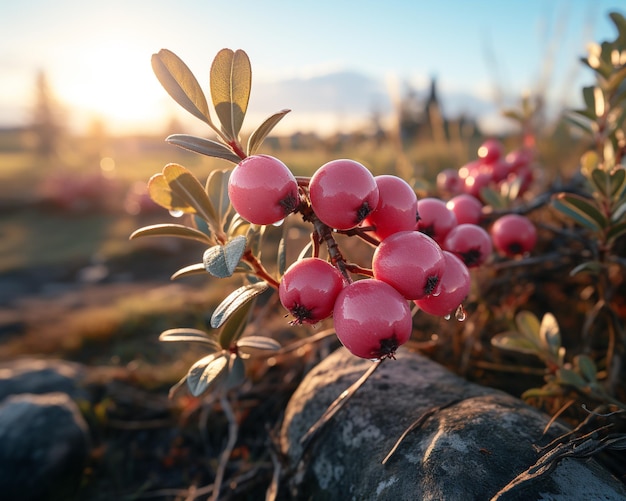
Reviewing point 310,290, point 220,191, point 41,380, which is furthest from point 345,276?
point 41,380

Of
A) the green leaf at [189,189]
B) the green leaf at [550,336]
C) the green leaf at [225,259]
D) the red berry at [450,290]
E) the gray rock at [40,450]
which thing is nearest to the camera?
the green leaf at [225,259]

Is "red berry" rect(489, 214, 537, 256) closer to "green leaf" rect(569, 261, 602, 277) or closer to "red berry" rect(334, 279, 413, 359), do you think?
"green leaf" rect(569, 261, 602, 277)

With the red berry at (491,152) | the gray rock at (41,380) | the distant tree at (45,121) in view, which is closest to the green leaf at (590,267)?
the red berry at (491,152)

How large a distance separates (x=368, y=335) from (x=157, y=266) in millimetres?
6562

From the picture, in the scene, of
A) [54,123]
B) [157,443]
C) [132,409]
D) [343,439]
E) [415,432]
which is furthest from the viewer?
[54,123]

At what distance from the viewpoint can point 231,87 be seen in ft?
3.60

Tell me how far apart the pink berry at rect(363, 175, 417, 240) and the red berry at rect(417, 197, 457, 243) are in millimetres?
244

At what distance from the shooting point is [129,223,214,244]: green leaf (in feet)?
3.89

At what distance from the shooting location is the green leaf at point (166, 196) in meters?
1.19

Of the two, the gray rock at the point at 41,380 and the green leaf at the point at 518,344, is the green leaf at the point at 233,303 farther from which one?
the gray rock at the point at 41,380

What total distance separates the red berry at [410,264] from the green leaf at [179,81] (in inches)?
22.1

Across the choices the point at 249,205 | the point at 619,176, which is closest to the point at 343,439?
the point at 249,205

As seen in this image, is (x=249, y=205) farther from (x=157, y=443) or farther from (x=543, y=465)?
(x=157, y=443)

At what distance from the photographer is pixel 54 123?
27359mm
